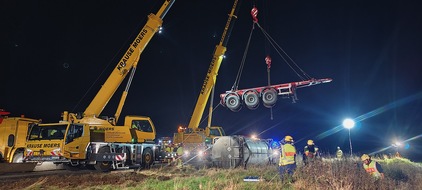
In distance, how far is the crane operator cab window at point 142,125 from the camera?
16766 millimetres

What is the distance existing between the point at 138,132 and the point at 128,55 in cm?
396

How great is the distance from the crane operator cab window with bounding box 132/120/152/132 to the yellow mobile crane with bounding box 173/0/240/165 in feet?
10.0

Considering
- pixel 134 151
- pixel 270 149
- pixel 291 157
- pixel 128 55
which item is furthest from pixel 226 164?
pixel 128 55

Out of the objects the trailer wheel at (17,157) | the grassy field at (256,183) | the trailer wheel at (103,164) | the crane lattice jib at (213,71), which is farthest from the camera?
the crane lattice jib at (213,71)

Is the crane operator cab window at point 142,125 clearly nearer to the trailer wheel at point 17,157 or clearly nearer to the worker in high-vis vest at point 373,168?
the trailer wheel at point 17,157

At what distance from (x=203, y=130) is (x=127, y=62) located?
816 centimetres

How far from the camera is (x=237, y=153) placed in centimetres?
1537

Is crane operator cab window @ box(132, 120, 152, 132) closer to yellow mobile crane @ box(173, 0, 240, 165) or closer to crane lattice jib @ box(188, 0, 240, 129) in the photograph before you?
yellow mobile crane @ box(173, 0, 240, 165)

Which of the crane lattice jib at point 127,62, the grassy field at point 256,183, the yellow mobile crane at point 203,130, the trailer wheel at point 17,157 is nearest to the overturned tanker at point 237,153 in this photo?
the yellow mobile crane at point 203,130

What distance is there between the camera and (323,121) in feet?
164

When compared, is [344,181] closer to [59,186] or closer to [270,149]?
[59,186]

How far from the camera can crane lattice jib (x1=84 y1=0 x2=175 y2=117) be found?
15656 millimetres

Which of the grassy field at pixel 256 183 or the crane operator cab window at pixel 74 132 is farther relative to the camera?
the crane operator cab window at pixel 74 132

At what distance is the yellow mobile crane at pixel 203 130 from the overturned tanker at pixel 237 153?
242 centimetres
